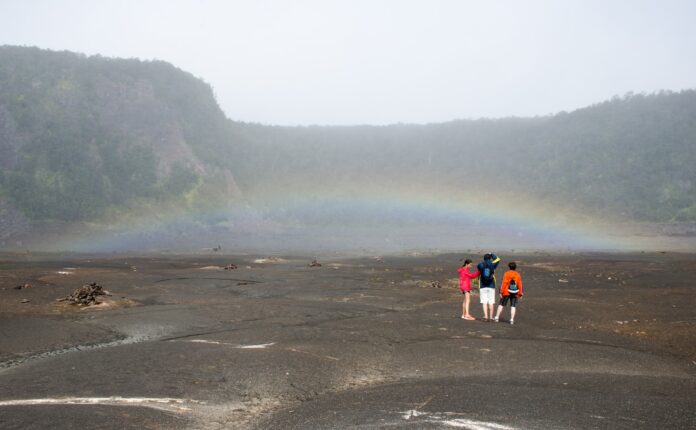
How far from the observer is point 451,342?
1292 cm

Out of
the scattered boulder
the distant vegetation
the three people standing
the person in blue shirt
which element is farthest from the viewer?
the distant vegetation

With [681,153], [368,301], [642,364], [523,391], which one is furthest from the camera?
[681,153]

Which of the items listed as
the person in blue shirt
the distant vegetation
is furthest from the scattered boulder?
the distant vegetation

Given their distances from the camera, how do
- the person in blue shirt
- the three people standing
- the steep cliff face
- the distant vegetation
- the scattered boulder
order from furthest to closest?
the distant vegetation < the steep cliff face < the scattered boulder < the person in blue shirt < the three people standing

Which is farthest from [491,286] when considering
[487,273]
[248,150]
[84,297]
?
[248,150]

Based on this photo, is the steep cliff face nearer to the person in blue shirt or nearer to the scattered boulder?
the scattered boulder

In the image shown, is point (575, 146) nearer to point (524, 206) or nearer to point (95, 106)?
point (524, 206)

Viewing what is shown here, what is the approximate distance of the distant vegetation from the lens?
242 ft

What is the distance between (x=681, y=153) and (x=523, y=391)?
103391 millimetres

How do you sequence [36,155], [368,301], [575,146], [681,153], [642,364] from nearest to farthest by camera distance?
1. [642,364]
2. [368,301]
3. [36,155]
4. [681,153]
5. [575,146]

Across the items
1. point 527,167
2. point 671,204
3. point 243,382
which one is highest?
point 527,167

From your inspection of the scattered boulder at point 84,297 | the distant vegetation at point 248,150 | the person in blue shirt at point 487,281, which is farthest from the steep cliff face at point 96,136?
the person in blue shirt at point 487,281

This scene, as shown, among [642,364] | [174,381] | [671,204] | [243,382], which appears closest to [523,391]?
[642,364]

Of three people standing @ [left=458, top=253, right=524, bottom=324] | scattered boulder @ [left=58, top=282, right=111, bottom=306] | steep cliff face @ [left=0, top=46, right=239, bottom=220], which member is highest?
steep cliff face @ [left=0, top=46, right=239, bottom=220]
